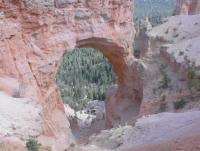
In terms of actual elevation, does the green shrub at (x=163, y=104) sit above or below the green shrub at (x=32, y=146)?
below

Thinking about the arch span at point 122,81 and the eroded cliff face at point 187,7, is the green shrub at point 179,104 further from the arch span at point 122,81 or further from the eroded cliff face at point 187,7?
the eroded cliff face at point 187,7

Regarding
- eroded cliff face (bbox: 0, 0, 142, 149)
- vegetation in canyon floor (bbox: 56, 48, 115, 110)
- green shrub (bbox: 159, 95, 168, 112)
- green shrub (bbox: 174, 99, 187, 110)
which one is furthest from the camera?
vegetation in canyon floor (bbox: 56, 48, 115, 110)

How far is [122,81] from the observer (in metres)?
30.7

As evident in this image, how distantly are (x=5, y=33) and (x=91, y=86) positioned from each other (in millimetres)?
36199

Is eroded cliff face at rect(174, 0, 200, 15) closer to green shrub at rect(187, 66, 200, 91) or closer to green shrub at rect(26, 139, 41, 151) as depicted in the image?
green shrub at rect(187, 66, 200, 91)

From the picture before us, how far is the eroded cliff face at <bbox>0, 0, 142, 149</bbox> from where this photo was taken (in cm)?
2233

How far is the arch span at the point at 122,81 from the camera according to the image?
2771 cm

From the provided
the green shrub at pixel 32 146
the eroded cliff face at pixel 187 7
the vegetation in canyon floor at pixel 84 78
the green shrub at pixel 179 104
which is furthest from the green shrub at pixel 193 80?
the vegetation in canyon floor at pixel 84 78

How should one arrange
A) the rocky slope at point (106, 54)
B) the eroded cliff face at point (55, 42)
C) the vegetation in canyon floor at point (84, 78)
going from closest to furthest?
the rocky slope at point (106, 54) < the eroded cliff face at point (55, 42) < the vegetation in canyon floor at point (84, 78)

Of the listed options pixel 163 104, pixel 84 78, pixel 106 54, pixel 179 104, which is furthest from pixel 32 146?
pixel 84 78

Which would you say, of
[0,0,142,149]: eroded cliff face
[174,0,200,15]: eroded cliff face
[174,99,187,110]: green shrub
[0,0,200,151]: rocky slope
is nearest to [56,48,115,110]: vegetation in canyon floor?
[174,0,200,15]: eroded cliff face

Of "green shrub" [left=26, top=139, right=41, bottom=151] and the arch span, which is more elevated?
"green shrub" [left=26, top=139, right=41, bottom=151]

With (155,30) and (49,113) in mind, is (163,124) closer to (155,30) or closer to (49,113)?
(49,113)

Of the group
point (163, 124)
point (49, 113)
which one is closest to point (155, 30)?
point (49, 113)
